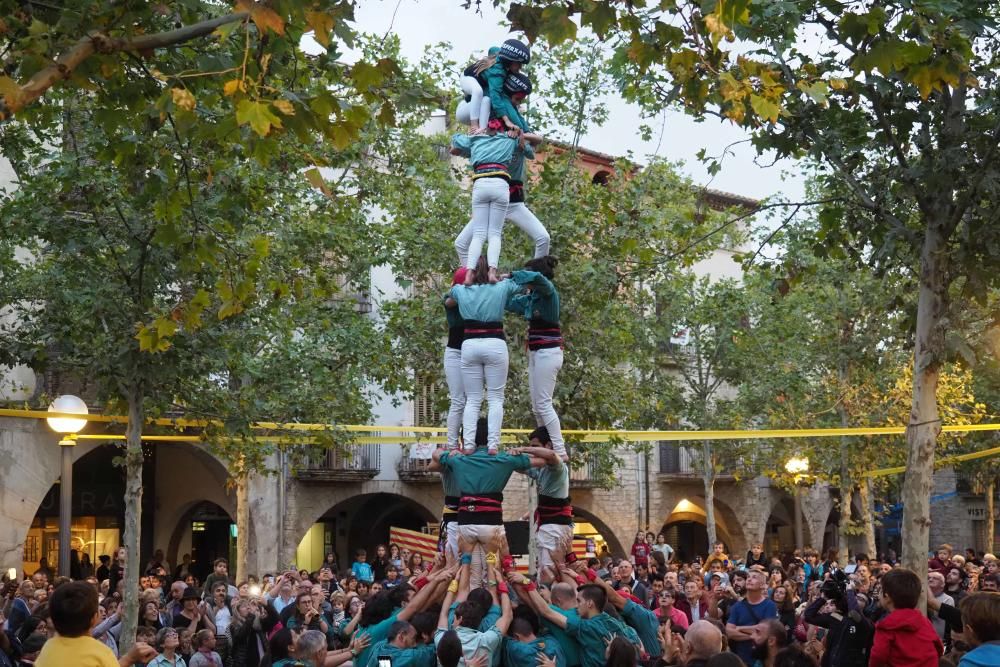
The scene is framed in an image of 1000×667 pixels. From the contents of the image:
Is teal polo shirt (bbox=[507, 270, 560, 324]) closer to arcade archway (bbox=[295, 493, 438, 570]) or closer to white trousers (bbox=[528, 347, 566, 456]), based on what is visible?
white trousers (bbox=[528, 347, 566, 456])

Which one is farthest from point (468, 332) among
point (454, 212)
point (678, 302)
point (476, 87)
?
point (678, 302)

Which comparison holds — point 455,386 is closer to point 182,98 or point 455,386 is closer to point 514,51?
point 514,51

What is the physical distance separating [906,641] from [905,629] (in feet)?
0.25

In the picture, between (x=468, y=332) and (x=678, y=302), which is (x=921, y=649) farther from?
(x=678, y=302)

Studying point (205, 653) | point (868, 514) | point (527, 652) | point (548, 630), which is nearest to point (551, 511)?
point (548, 630)

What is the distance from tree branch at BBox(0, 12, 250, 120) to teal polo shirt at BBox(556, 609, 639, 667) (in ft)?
14.1

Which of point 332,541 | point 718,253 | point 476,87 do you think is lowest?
point 332,541

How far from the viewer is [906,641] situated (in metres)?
7.62

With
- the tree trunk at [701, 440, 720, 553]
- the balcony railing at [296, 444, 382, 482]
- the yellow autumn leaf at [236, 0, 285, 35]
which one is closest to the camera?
the yellow autumn leaf at [236, 0, 285, 35]

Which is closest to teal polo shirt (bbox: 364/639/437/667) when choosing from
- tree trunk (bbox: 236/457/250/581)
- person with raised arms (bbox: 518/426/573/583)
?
person with raised arms (bbox: 518/426/573/583)

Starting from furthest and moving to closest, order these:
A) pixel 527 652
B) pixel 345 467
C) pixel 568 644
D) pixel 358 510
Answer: pixel 358 510 < pixel 345 467 < pixel 568 644 < pixel 527 652

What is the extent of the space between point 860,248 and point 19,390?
16895 millimetres

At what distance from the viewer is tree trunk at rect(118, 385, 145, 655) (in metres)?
13.5

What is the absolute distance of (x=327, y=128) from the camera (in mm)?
7504
